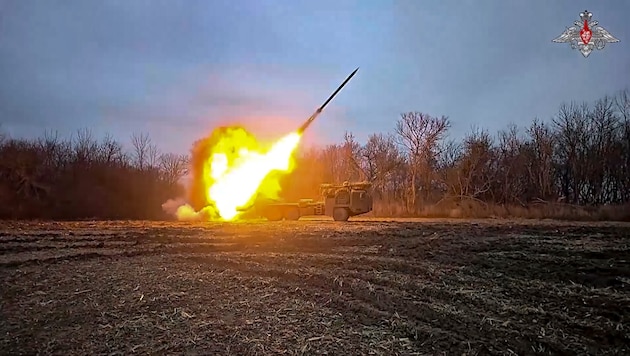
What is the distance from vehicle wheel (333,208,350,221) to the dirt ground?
40.4 feet

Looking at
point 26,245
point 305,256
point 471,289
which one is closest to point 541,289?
point 471,289

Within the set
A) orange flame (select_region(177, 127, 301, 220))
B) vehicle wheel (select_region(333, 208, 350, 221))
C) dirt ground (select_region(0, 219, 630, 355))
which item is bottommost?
dirt ground (select_region(0, 219, 630, 355))

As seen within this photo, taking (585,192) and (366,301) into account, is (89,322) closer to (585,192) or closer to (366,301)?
(366,301)

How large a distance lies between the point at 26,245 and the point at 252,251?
7.53m

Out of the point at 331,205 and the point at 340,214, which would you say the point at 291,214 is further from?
the point at 340,214

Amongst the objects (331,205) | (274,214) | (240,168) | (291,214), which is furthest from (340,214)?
(240,168)

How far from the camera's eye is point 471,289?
10555mm

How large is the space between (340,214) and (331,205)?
0.76 metres

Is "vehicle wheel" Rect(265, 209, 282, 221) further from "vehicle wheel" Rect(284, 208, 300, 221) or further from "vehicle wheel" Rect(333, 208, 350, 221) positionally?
"vehicle wheel" Rect(333, 208, 350, 221)

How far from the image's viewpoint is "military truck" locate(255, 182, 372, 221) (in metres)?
28.5

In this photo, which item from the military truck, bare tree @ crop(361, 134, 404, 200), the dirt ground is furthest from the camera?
bare tree @ crop(361, 134, 404, 200)

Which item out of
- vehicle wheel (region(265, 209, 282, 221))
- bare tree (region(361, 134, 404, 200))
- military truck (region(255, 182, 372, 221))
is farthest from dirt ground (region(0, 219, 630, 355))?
bare tree (region(361, 134, 404, 200))

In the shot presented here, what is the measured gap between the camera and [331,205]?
95.3 feet

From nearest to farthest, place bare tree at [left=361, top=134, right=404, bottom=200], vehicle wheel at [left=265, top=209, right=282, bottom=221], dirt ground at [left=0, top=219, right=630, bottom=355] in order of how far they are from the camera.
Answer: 1. dirt ground at [left=0, top=219, right=630, bottom=355]
2. vehicle wheel at [left=265, top=209, right=282, bottom=221]
3. bare tree at [left=361, top=134, right=404, bottom=200]
